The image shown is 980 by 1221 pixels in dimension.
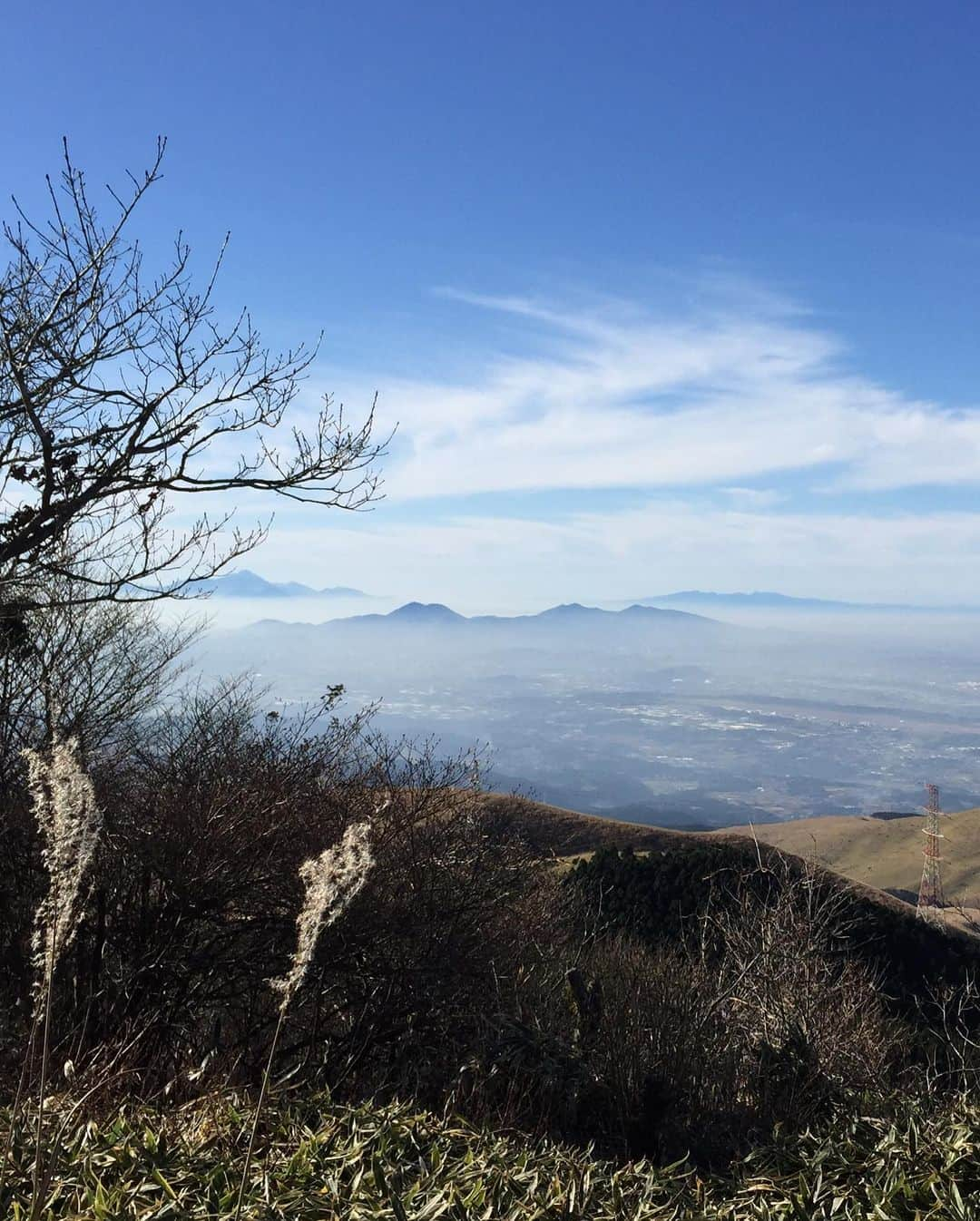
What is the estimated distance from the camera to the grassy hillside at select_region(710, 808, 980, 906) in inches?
3282

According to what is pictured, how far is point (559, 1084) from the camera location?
6953 millimetres

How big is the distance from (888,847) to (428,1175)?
348ft

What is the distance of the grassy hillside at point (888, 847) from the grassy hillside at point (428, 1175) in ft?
253

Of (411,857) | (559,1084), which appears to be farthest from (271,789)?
(559,1084)

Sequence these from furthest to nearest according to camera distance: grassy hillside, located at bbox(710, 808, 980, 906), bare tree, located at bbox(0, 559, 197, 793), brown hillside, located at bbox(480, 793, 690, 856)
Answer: grassy hillside, located at bbox(710, 808, 980, 906)
brown hillside, located at bbox(480, 793, 690, 856)
bare tree, located at bbox(0, 559, 197, 793)

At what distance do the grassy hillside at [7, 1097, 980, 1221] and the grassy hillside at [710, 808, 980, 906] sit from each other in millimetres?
76975

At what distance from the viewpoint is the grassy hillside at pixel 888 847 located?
83375 mm

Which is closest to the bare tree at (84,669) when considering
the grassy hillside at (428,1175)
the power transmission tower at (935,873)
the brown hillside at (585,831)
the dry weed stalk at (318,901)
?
the grassy hillside at (428,1175)

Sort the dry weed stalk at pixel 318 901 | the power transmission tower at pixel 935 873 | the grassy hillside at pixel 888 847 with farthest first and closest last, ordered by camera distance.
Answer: the grassy hillside at pixel 888 847 → the power transmission tower at pixel 935 873 → the dry weed stalk at pixel 318 901

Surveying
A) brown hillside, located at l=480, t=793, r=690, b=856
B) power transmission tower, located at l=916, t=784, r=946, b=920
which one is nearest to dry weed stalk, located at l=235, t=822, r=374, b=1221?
power transmission tower, located at l=916, t=784, r=946, b=920

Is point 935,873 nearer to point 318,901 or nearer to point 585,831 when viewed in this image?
point 585,831

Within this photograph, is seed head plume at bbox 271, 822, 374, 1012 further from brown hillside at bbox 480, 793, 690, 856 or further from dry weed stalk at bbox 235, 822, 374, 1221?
brown hillside at bbox 480, 793, 690, 856

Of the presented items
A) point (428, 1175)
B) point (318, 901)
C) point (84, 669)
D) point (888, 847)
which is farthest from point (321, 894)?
point (888, 847)

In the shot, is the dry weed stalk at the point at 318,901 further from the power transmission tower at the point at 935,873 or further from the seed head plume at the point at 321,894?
the power transmission tower at the point at 935,873
